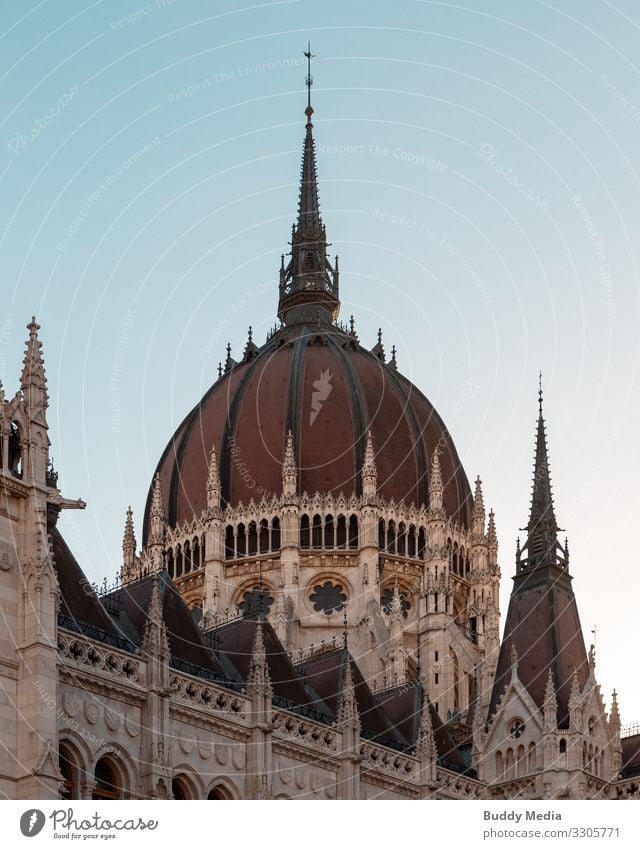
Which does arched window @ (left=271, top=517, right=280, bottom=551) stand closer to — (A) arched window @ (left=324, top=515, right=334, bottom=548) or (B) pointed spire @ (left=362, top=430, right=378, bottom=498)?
(A) arched window @ (left=324, top=515, right=334, bottom=548)

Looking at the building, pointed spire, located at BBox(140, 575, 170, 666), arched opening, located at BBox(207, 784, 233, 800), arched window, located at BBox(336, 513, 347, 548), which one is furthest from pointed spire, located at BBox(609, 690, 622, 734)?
pointed spire, located at BBox(140, 575, 170, 666)

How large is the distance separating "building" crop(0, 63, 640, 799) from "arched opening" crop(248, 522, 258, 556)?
0.10 m

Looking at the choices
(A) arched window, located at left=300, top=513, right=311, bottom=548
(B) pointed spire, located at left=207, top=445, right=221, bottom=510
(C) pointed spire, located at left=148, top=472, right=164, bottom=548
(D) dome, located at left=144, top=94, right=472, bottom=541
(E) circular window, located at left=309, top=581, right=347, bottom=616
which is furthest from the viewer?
(C) pointed spire, located at left=148, top=472, right=164, bottom=548

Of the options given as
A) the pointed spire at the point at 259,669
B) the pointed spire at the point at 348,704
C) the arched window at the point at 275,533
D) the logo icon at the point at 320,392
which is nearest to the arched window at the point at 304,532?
the arched window at the point at 275,533

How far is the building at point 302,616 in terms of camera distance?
4581 centimetres

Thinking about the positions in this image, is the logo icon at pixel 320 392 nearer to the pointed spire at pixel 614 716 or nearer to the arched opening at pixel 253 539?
the arched opening at pixel 253 539

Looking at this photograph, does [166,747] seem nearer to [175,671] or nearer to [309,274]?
[175,671]

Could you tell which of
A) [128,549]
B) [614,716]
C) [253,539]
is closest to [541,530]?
[614,716]

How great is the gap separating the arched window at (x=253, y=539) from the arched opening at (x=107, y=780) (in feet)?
118

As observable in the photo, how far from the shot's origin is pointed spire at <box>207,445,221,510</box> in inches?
3359

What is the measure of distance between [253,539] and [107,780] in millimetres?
36740

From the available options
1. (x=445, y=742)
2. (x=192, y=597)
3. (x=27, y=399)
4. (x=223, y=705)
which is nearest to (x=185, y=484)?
(x=192, y=597)
